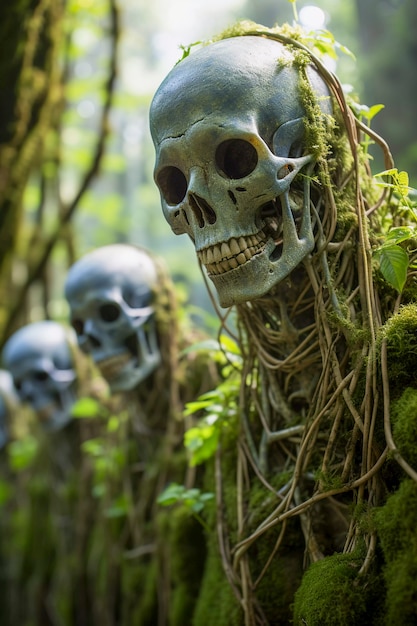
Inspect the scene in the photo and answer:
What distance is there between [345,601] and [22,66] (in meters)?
3.68

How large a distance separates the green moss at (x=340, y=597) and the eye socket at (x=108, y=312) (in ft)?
5.98

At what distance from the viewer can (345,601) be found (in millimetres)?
1446

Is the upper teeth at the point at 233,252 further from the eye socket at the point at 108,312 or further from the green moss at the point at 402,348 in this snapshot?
the eye socket at the point at 108,312

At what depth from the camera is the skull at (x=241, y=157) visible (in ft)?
5.66

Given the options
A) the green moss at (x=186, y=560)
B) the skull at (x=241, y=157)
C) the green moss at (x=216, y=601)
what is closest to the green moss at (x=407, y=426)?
the skull at (x=241, y=157)

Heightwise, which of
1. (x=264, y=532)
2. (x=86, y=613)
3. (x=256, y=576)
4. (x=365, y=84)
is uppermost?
(x=365, y=84)

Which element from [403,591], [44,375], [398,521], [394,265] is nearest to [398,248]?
[394,265]

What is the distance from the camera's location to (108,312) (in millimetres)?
3143

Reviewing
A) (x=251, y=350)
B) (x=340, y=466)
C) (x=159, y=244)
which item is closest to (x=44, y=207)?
(x=251, y=350)

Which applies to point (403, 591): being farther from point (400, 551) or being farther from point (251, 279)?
point (251, 279)

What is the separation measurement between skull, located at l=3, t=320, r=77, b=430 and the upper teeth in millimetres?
2377

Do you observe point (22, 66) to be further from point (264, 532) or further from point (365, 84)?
point (365, 84)

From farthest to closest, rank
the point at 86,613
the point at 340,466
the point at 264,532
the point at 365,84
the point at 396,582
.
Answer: the point at 365,84
the point at 86,613
the point at 264,532
the point at 340,466
the point at 396,582

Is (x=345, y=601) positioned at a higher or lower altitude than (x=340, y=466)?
lower
